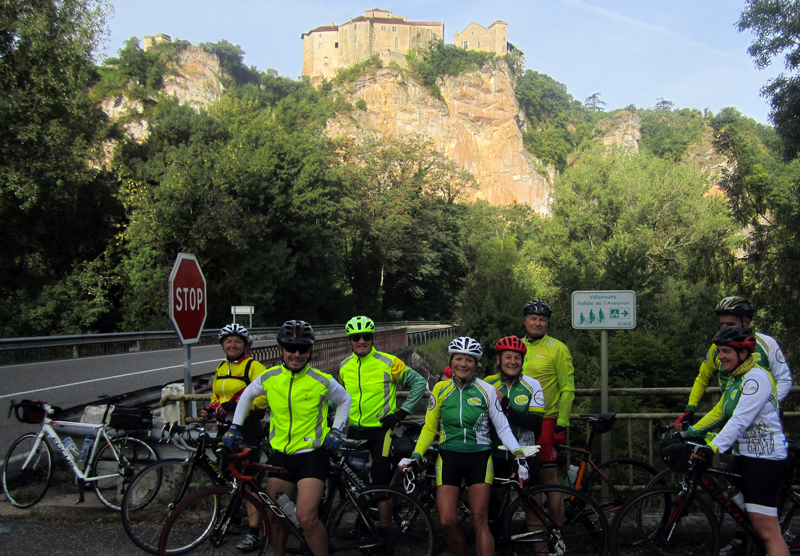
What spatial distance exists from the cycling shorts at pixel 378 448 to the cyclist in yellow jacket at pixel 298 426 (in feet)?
2.39

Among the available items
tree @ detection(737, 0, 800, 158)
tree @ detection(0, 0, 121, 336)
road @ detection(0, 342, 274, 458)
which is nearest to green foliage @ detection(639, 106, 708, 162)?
tree @ detection(737, 0, 800, 158)

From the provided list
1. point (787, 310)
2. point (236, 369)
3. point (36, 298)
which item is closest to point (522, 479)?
point (236, 369)

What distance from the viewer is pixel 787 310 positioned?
16141mm

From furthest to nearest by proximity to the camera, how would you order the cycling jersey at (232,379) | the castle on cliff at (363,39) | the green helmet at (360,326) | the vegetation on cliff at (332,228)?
the castle on cliff at (363,39)
the vegetation on cliff at (332,228)
the cycling jersey at (232,379)
the green helmet at (360,326)

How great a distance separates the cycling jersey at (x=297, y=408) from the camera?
4289mm

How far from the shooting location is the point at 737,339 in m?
4.11

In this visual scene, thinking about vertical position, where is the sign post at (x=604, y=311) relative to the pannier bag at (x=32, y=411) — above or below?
above

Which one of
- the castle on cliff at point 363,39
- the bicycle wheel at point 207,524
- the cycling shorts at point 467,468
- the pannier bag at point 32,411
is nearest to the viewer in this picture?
the cycling shorts at point 467,468

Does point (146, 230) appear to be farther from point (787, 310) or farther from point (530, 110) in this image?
point (530, 110)

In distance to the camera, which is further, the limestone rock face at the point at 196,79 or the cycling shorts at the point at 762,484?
the limestone rock face at the point at 196,79

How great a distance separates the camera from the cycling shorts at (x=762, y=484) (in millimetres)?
3943

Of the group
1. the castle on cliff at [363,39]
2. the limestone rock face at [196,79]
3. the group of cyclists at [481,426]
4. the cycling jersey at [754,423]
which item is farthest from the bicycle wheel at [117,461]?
the castle on cliff at [363,39]

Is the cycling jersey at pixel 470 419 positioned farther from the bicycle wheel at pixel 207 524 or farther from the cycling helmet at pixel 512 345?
the bicycle wheel at pixel 207 524

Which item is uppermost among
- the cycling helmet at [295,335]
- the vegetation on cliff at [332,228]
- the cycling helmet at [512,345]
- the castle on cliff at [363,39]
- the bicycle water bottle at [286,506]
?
the castle on cliff at [363,39]
